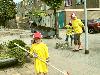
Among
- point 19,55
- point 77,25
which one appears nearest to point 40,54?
point 19,55

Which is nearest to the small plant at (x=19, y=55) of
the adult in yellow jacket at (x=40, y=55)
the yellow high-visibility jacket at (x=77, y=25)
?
the adult in yellow jacket at (x=40, y=55)

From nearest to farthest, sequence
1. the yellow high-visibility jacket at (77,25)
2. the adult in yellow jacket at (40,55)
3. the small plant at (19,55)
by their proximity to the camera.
Result: the adult in yellow jacket at (40,55), the small plant at (19,55), the yellow high-visibility jacket at (77,25)

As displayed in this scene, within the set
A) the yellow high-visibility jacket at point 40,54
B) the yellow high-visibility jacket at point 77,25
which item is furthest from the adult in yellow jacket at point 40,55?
the yellow high-visibility jacket at point 77,25

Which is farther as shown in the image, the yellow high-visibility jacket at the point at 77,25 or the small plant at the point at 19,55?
the yellow high-visibility jacket at the point at 77,25

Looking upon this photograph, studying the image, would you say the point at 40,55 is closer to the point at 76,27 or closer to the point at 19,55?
the point at 19,55

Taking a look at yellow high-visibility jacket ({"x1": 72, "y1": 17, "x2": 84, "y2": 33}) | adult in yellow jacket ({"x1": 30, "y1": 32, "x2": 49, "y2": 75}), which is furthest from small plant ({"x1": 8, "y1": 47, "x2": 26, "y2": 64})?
yellow high-visibility jacket ({"x1": 72, "y1": 17, "x2": 84, "y2": 33})

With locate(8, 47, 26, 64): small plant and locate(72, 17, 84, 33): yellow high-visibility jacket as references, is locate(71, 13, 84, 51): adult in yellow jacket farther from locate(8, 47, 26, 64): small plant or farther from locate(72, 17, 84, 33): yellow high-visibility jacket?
locate(8, 47, 26, 64): small plant

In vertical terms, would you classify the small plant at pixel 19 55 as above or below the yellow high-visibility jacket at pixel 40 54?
below

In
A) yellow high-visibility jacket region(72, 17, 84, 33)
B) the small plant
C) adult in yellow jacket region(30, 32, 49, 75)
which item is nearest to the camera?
adult in yellow jacket region(30, 32, 49, 75)

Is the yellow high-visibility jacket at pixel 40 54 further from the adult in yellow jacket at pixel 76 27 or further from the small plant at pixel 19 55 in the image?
the adult in yellow jacket at pixel 76 27

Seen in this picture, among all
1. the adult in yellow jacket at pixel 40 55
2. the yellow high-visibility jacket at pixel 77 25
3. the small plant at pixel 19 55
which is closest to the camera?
the adult in yellow jacket at pixel 40 55

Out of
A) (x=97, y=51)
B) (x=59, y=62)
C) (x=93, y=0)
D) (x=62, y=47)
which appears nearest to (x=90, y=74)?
(x=59, y=62)

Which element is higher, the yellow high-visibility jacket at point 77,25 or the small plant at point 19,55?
the yellow high-visibility jacket at point 77,25

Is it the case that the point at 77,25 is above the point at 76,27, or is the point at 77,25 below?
above
